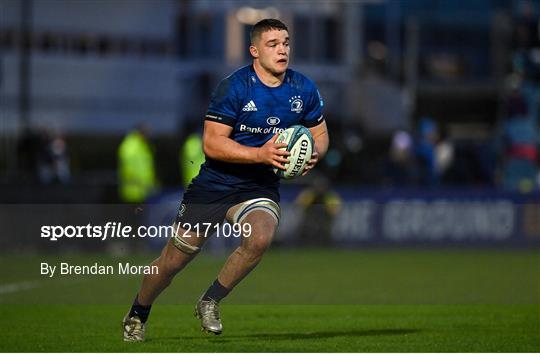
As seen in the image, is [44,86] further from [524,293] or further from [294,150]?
[294,150]

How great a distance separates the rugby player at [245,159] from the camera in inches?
412

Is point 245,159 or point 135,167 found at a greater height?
point 245,159

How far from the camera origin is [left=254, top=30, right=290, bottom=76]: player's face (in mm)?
10484

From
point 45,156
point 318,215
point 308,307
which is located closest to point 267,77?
point 308,307

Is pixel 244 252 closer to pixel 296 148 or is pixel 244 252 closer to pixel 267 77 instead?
pixel 296 148

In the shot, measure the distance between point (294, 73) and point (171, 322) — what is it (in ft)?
10.4

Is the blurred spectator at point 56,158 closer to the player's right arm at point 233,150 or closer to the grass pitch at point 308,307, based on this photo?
the grass pitch at point 308,307

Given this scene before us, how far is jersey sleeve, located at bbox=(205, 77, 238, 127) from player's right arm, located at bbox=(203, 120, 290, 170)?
4 centimetres

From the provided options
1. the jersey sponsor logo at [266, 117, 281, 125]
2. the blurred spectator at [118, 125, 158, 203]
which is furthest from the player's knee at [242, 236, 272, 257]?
the blurred spectator at [118, 125, 158, 203]

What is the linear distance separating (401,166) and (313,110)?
675 inches

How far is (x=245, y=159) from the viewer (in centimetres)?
1035

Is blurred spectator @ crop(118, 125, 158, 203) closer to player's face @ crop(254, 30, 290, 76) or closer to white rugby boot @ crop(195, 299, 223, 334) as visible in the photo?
white rugby boot @ crop(195, 299, 223, 334)

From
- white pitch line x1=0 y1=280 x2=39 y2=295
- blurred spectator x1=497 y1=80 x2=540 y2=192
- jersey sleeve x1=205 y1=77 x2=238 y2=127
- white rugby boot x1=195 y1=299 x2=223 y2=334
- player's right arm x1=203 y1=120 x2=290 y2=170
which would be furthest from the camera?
blurred spectator x1=497 y1=80 x2=540 y2=192

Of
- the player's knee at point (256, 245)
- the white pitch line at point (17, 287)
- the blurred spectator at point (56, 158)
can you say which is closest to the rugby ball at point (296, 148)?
the player's knee at point (256, 245)
